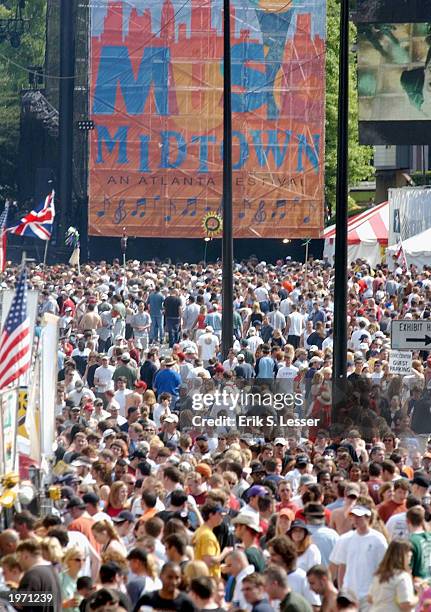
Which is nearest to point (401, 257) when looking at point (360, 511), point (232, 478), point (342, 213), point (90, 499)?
point (342, 213)

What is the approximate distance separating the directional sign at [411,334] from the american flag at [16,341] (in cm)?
601

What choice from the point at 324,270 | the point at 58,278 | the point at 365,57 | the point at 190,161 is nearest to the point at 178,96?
the point at 190,161

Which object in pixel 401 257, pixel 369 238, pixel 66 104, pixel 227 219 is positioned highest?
pixel 66 104

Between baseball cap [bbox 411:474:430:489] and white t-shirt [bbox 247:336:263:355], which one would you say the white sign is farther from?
baseball cap [bbox 411:474:430:489]

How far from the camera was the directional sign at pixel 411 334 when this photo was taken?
18.7m

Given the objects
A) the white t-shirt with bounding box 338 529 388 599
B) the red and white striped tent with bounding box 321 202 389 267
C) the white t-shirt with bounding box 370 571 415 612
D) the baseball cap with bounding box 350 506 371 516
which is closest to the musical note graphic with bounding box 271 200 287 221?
the red and white striped tent with bounding box 321 202 389 267

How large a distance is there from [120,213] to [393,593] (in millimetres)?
47101

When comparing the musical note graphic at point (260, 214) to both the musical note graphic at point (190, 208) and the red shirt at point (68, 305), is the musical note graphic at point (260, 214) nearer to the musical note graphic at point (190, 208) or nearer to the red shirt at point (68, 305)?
the musical note graphic at point (190, 208)

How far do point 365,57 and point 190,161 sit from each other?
95.2 ft

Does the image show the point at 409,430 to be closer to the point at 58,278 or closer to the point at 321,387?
the point at 321,387

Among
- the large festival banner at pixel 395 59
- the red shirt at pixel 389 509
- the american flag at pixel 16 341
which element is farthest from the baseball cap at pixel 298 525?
the large festival banner at pixel 395 59

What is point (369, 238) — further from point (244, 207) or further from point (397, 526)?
point (397, 526)

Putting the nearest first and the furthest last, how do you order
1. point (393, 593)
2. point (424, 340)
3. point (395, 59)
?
point (393, 593), point (424, 340), point (395, 59)

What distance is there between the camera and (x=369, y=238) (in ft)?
166
